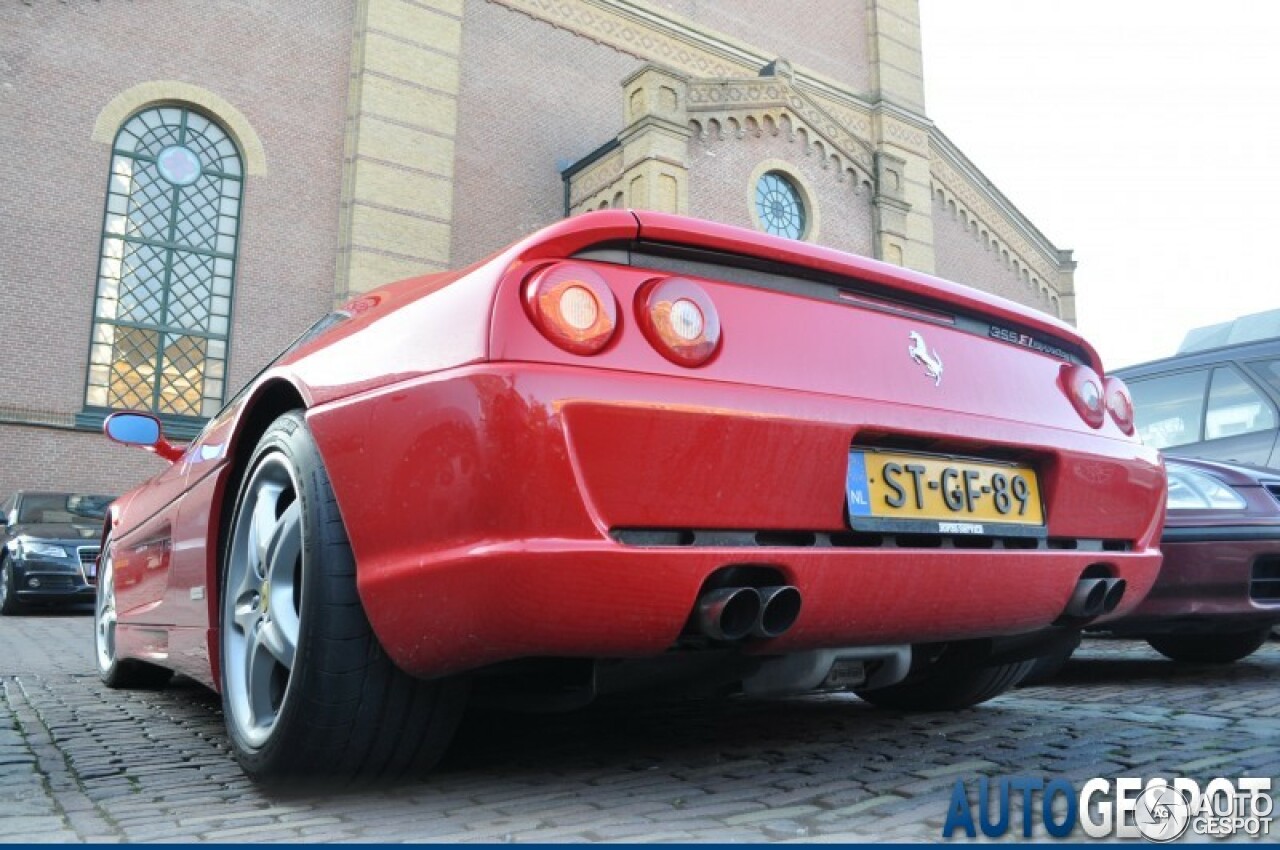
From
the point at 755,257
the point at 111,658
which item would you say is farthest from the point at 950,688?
the point at 111,658

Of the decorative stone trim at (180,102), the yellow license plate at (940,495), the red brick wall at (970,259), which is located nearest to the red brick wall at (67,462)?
the decorative stone trim at (180,102)

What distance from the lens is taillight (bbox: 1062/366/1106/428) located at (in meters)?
2.60

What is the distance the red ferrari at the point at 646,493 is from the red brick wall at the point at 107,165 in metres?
15.0

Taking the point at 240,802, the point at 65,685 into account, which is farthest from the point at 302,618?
the point at 65,685

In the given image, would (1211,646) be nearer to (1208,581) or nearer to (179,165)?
(1208,581)

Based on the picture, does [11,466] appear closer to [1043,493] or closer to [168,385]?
[168,385]

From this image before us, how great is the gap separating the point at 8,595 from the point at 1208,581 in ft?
37.5

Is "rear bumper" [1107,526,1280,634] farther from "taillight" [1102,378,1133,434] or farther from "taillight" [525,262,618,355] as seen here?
"taillight" [525,262,618,355]

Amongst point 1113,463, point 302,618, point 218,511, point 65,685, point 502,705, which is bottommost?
point 65,685

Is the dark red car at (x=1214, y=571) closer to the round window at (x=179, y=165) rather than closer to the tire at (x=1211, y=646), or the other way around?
the tire at (x=1211, y=646)

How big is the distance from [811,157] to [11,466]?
15.8 meters

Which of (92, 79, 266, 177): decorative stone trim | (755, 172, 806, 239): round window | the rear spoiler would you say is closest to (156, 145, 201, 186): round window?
(92, 79, 266, 177): decorative stone trim

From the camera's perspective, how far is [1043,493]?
238 cm

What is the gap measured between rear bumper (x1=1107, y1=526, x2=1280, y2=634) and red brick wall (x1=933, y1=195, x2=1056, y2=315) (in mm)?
21862
